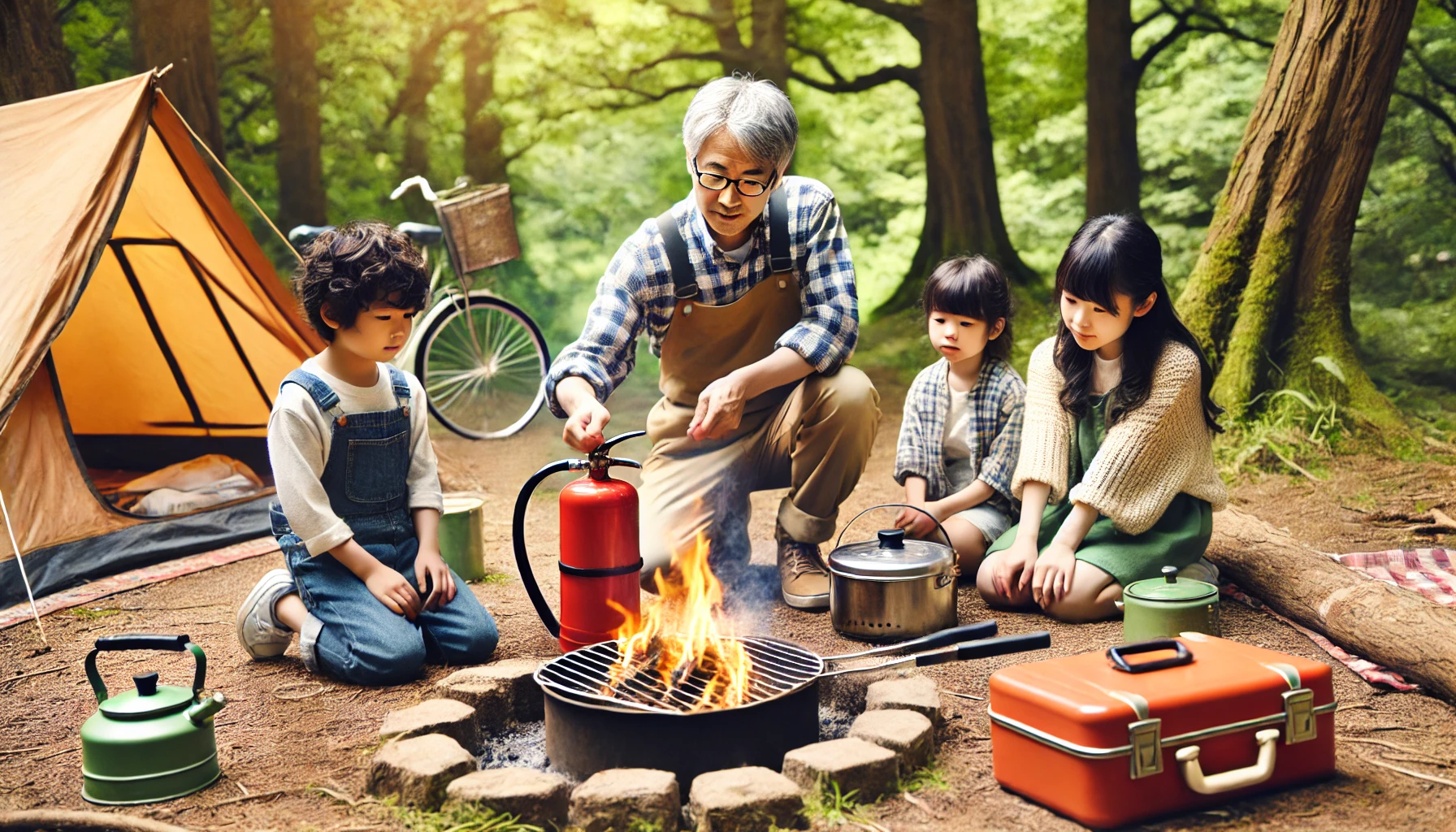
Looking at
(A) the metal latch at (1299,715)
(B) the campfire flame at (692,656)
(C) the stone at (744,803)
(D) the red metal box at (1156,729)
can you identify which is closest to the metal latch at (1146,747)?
(D) the red metal box at (1156,729)

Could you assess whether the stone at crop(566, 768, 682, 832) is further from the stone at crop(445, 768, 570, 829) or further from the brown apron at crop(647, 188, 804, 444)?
the brown apron at crop(647, 188, 804, 444)

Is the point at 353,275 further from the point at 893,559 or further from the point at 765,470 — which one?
the point at 893,559

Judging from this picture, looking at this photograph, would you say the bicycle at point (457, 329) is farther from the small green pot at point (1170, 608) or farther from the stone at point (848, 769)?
the stone at point (848, 769)

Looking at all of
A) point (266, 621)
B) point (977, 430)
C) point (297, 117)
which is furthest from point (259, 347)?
point (297, 117)

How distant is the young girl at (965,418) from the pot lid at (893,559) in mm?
300

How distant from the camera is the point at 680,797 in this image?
2018 millimetres

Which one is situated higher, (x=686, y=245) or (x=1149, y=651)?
(x=686, y=245)

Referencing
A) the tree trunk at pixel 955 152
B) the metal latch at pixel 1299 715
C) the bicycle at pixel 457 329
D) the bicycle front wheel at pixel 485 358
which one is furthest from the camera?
the tree trunk at pixel 955 152

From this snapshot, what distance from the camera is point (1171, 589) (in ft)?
8.55

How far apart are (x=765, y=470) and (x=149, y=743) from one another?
72.0 inches

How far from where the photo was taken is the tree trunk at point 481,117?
9.66 meters

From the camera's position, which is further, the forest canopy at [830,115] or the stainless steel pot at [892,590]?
the forest canopy at [830,115]

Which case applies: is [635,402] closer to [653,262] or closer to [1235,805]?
[653,262]

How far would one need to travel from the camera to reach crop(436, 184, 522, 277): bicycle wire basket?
221 inches
